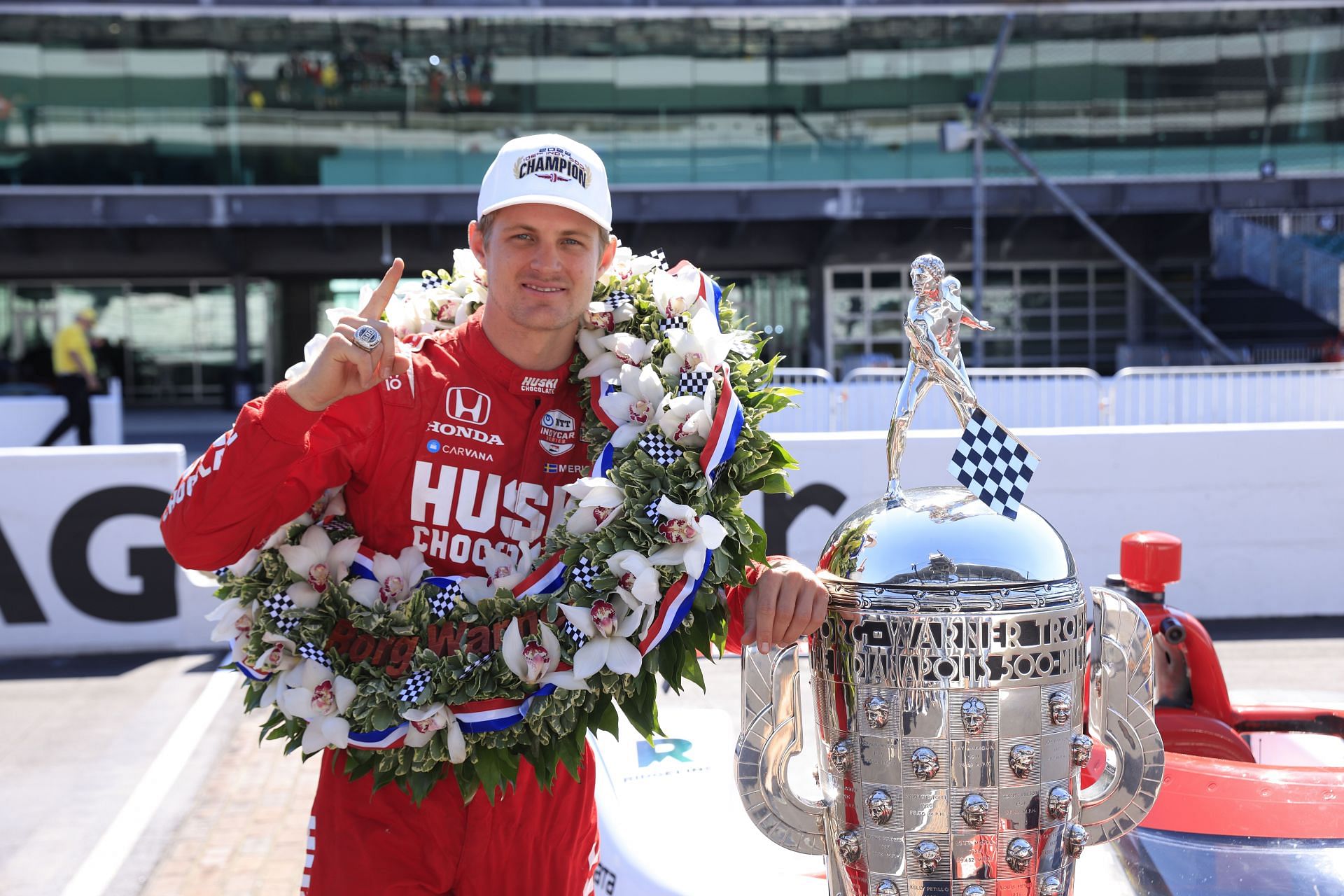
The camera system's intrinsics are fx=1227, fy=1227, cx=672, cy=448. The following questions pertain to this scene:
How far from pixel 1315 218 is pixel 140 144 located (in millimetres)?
23783

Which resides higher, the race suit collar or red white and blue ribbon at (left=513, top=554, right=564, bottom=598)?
the race suit collar

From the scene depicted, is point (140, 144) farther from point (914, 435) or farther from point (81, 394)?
point (914, 435)

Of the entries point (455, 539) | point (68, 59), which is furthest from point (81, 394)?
point (455, 539)

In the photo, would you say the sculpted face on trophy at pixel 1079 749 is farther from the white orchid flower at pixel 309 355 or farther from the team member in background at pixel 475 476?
the white orchid flower at pixel 309 355

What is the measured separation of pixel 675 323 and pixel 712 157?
73.3 feet

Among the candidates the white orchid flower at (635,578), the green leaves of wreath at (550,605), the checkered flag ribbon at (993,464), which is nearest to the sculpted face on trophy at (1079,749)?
the checkered flag ribbon at (993,464)

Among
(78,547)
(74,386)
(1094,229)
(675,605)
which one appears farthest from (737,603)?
(1094,229)

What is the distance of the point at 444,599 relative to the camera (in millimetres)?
2463

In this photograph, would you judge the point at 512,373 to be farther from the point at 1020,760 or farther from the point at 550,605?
the point at 1020,760

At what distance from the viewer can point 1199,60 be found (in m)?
25.9

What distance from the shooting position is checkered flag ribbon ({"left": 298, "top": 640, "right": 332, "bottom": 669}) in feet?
8.16

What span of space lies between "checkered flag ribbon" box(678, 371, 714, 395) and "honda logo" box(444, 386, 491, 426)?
423 mm

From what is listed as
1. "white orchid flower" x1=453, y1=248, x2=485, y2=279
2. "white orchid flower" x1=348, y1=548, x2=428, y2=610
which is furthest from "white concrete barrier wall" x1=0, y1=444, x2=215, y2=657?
"white orchid flower" x1=348, y1=548, x2=428, y2=610

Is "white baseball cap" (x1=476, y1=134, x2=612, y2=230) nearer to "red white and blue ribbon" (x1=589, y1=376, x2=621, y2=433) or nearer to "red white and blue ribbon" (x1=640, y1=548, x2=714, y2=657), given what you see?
"red white and blue ribbon" (x1=589, y1=376, x2=621, y2=433)
